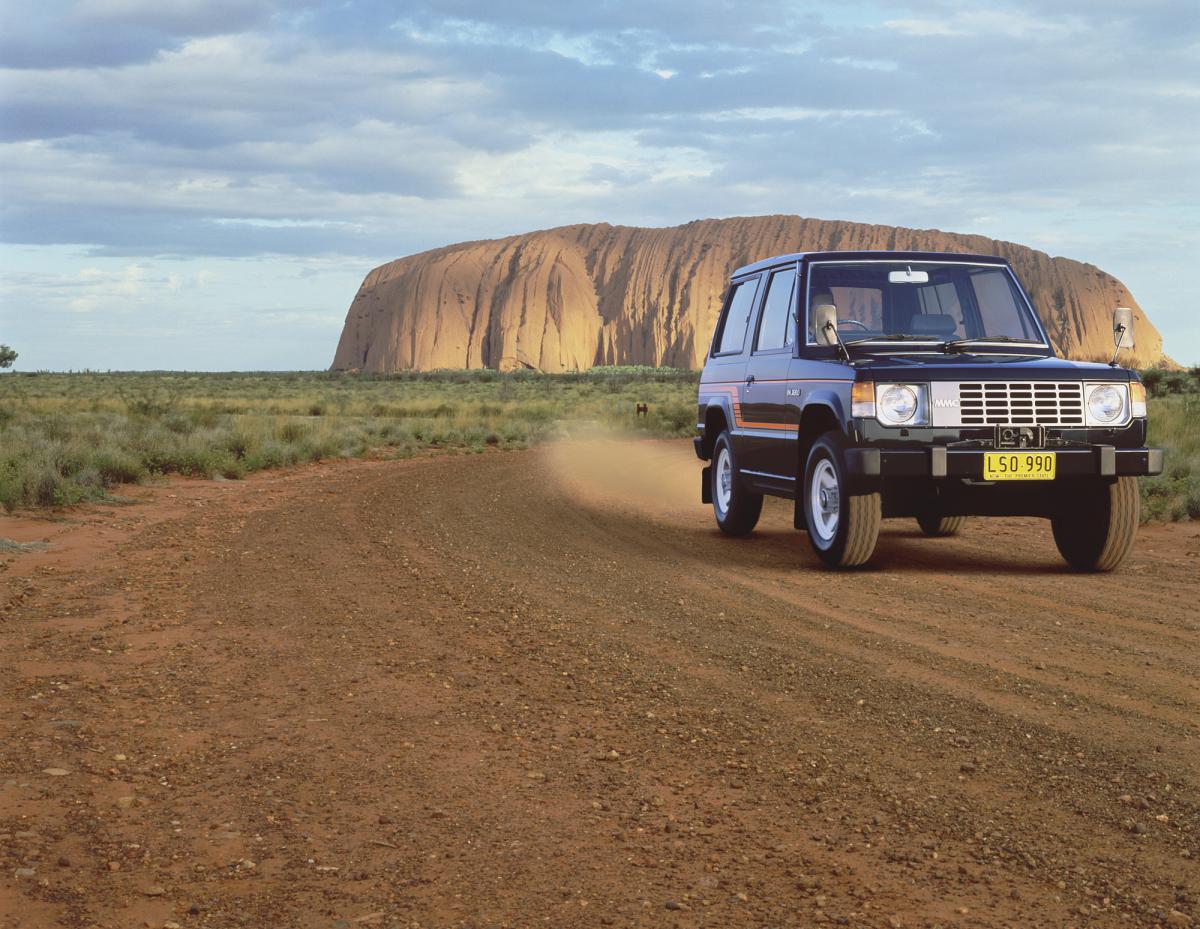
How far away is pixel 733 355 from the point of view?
12.1m

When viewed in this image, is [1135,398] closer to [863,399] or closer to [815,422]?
[863,399]

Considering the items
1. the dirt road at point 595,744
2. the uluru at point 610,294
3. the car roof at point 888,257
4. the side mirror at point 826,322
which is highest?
the uluru at point 610,294

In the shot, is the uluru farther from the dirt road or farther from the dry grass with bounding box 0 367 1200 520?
the dirt road

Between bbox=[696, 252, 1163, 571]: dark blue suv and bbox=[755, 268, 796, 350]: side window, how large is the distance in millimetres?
23

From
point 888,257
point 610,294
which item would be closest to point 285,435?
point 888,257

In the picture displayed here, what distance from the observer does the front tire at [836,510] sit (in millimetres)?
9273

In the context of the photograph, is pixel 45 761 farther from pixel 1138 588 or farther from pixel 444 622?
pixel 1138 588

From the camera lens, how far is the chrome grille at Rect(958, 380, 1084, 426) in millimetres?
9031

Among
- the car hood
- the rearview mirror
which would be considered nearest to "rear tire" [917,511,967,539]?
the rearview mirror

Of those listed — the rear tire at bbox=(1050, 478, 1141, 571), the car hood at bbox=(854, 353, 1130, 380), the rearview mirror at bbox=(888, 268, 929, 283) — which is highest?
the rearview mirror at bbox=(888, 268, 929, 283)

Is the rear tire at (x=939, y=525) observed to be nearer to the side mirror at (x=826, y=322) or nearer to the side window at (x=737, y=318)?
the side window at (x=737, y=318)

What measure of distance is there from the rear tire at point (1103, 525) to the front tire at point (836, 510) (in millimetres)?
1676

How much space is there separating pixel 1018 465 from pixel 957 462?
0.45 metres

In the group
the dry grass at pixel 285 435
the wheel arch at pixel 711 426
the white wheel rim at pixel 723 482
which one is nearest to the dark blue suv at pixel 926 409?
the white wheel rim at pixel 723 482
